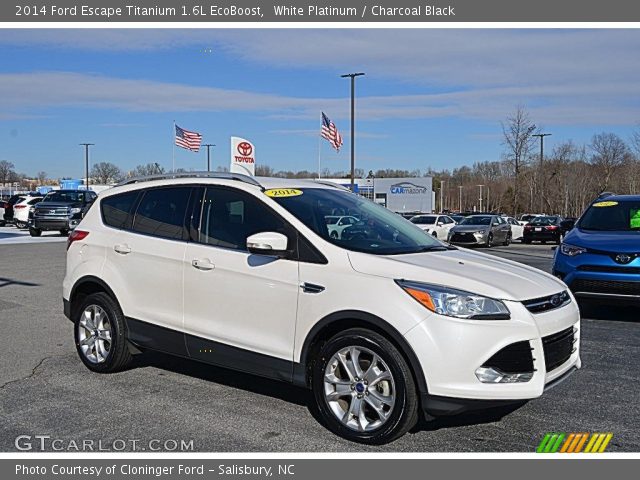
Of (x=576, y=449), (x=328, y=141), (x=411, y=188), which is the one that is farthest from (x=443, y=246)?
(x=411, y=188)

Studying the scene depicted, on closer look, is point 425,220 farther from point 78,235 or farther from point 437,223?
point 78,235

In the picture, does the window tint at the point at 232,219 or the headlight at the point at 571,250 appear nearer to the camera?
the window tint at the point at 232,219

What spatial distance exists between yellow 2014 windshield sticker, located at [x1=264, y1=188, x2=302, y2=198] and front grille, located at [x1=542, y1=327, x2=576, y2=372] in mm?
2248

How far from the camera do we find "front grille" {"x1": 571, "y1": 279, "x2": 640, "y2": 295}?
26.1 feet

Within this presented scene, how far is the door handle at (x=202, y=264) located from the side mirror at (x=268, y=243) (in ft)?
1.78

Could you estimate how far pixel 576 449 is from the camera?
4383 millimetres

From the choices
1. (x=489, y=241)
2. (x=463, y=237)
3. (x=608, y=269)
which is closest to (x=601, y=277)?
(x=608, y=269)

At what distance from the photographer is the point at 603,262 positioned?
27.0ft

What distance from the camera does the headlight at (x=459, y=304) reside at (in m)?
4.24

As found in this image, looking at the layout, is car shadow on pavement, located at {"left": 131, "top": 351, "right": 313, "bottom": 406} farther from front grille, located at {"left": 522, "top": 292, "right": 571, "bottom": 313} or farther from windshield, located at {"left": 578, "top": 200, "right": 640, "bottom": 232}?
windshield, located at {"left": 578, "top": 200, "right": 640, "bottom": 232}

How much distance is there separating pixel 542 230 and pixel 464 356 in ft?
95.5

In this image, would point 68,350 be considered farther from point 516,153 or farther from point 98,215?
point 516,153

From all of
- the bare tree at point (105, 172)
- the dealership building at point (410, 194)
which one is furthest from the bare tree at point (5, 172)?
the dealership building at point (410, 194)

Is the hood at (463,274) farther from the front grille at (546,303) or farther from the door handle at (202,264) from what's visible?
the door handle at (202,264)
